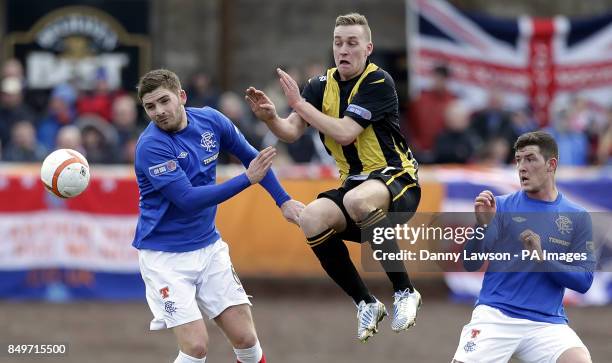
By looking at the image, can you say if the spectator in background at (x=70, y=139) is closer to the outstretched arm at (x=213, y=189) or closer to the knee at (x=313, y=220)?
the outstretched arm at (x=213, y=189)

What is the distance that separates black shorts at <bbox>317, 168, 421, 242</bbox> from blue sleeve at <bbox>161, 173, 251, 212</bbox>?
690 millimetres

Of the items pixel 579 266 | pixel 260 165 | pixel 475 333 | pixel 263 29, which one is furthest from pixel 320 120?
pixel 263 29

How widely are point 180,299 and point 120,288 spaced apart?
6.96 m

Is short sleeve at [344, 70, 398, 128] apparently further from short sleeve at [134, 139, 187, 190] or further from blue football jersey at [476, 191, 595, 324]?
short sleeve at [134, 139, 187, 190]

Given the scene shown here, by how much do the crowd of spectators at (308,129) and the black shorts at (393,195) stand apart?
7.41m

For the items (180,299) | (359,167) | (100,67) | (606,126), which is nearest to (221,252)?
(180,299)

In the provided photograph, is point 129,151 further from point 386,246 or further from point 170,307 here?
point 386,246

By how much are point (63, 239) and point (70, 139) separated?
1.34m

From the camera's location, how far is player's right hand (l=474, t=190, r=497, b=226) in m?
8.61

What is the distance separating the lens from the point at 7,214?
51.5 ft

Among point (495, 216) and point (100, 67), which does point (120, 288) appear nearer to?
point (100, 67)

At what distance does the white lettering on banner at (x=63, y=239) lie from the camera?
51.6 ft

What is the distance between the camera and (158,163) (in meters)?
9.14

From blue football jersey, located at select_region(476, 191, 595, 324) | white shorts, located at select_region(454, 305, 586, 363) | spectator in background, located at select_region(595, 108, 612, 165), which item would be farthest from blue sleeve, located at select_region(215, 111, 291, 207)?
spectator in background, located at select_region(595, 108, 612, 165)
